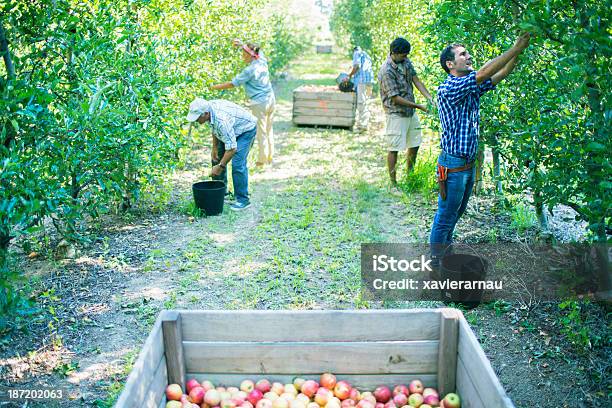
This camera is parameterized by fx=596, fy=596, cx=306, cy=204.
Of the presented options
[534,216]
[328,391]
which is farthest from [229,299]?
[534,216]

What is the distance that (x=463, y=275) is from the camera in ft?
15.0

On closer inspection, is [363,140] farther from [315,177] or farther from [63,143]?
[63,143]

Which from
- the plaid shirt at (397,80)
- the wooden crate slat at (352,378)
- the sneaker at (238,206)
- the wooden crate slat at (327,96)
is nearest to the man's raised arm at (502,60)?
the wooden crate slat at (352,378)

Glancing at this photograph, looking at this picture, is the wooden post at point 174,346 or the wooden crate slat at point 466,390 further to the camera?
the wooden post at point 174,346

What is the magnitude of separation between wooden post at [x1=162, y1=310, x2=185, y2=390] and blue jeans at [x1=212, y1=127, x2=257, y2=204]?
3.97 metres

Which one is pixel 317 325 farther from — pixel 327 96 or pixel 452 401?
pixel 327 96

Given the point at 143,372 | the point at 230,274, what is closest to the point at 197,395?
the point at 143,372

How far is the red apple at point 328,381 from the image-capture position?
320 cm

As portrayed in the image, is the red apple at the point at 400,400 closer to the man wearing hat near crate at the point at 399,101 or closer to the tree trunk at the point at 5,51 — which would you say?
the tree trunk at the point at 5,51

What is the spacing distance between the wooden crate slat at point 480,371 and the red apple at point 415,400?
0.29 meters

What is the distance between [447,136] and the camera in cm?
445

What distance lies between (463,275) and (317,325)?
71.3 inches

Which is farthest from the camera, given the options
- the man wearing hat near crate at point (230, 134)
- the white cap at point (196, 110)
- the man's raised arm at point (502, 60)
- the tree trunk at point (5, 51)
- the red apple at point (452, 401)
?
the man wearing hat near crate at point (230, 134)

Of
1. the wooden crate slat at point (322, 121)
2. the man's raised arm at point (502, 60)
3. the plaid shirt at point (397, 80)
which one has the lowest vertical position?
the wooden crate slat at point (322, 121)
